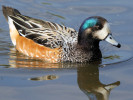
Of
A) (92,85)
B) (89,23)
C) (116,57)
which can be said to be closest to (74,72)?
(92,85)

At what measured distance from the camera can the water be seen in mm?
7688

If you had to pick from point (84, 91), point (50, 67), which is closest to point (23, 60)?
point (50, 67)

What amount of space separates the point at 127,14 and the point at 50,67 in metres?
4.18

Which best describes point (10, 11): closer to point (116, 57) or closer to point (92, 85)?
point (116, 57)

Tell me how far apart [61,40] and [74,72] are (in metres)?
1.08

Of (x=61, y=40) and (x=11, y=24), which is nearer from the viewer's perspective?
(x=61, y=40)

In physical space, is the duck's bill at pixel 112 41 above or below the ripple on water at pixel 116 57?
above

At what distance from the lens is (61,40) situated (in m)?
9.61

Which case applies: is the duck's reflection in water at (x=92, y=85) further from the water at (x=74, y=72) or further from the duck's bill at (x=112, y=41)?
the duck's bill at (x=112, y=41)

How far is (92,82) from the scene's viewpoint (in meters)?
8.37

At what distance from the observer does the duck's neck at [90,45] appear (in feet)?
30.3

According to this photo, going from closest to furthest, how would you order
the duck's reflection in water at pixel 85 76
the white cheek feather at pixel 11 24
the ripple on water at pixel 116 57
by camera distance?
the duck's reflection in water at pixel 85 76 < the ripple on water at pixel 116 57 < the white cheek feather at pixel 11 24

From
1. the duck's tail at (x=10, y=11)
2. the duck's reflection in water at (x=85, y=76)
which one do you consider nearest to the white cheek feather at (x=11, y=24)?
the duck's tail at (x=10, y=11)

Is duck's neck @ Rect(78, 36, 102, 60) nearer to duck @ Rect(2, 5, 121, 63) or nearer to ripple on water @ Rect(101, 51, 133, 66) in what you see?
duck @ Rect(2, 5, 121, 63)
